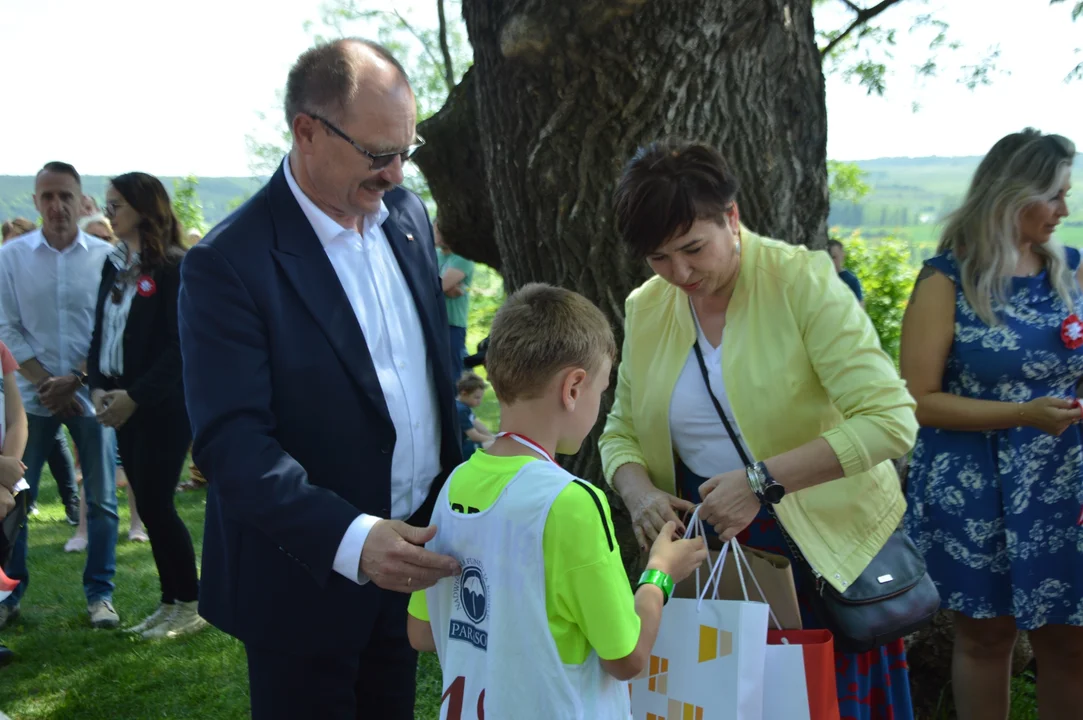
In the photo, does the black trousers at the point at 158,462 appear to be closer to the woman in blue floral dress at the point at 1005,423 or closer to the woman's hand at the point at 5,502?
the woman's hand at the point at 5,502

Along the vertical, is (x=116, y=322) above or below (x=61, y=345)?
above

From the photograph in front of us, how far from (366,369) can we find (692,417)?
860 mm

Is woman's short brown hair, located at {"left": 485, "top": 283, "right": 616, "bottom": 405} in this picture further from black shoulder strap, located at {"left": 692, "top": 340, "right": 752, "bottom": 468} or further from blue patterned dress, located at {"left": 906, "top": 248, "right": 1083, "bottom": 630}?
blue patterned dress, located at {"left": 906, "top": 248, "right": 1083, "bottom": 630}

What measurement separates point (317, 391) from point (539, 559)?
25.4 inches

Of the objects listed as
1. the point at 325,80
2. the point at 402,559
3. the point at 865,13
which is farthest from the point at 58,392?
the point at 865,13

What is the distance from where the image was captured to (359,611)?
7.09ft

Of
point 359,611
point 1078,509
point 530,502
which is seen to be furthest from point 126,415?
point 1078,509

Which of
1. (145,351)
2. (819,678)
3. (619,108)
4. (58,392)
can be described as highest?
(619,108)

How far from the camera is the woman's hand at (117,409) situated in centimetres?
434

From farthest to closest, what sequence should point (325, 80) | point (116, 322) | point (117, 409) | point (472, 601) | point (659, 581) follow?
point (116, 322) < point (117, 409) < point (325, 80) < point (659, 581) < point (472, 601)

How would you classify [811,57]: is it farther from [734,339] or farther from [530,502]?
[530,502]

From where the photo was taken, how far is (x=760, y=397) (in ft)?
7.53

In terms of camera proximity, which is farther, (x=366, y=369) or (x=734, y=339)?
(x=734, y=339)

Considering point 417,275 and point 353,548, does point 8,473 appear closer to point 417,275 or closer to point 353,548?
point 417,275
